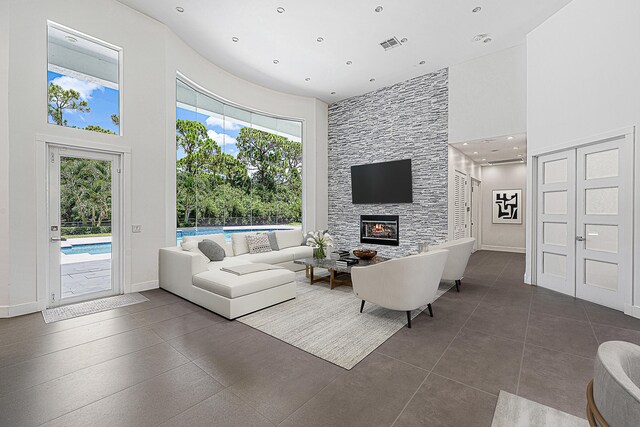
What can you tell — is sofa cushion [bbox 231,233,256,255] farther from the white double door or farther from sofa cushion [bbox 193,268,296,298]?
the white double door

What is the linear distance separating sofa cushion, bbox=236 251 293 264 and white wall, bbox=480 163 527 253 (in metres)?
6.72

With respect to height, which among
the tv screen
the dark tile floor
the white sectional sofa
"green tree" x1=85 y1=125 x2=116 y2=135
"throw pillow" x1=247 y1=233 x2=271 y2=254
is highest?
"green tree" x1=85 y1=125 x2=116 y2=135

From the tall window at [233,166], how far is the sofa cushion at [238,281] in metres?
2.23

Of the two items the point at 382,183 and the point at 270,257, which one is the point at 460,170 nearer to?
the point at 382,183

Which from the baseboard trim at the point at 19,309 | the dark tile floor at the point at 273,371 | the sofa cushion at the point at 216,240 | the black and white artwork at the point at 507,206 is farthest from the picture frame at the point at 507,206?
the baseboard trim at the point at 19,309

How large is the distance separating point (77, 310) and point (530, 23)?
8.05 m

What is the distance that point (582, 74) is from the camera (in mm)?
4074

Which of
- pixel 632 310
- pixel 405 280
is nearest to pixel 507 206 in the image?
pixel 632 310

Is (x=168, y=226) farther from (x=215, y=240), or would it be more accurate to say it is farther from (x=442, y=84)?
(x=442, y=84)

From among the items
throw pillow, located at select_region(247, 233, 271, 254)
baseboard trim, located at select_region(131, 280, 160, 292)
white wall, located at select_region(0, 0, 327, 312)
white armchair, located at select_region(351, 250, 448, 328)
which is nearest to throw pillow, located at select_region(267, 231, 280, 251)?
throw pillow, located at select_region(247, 233, 271, 254)

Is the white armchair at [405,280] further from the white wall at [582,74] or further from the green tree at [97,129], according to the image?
the green tree at [97,129]

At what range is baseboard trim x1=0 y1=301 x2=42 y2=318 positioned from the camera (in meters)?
3.46

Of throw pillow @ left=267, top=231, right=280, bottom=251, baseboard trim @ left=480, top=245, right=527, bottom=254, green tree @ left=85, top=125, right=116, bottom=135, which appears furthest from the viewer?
baseboard trim @ left=480, top=245, right=527, bottom=254

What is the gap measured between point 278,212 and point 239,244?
6.77ft
